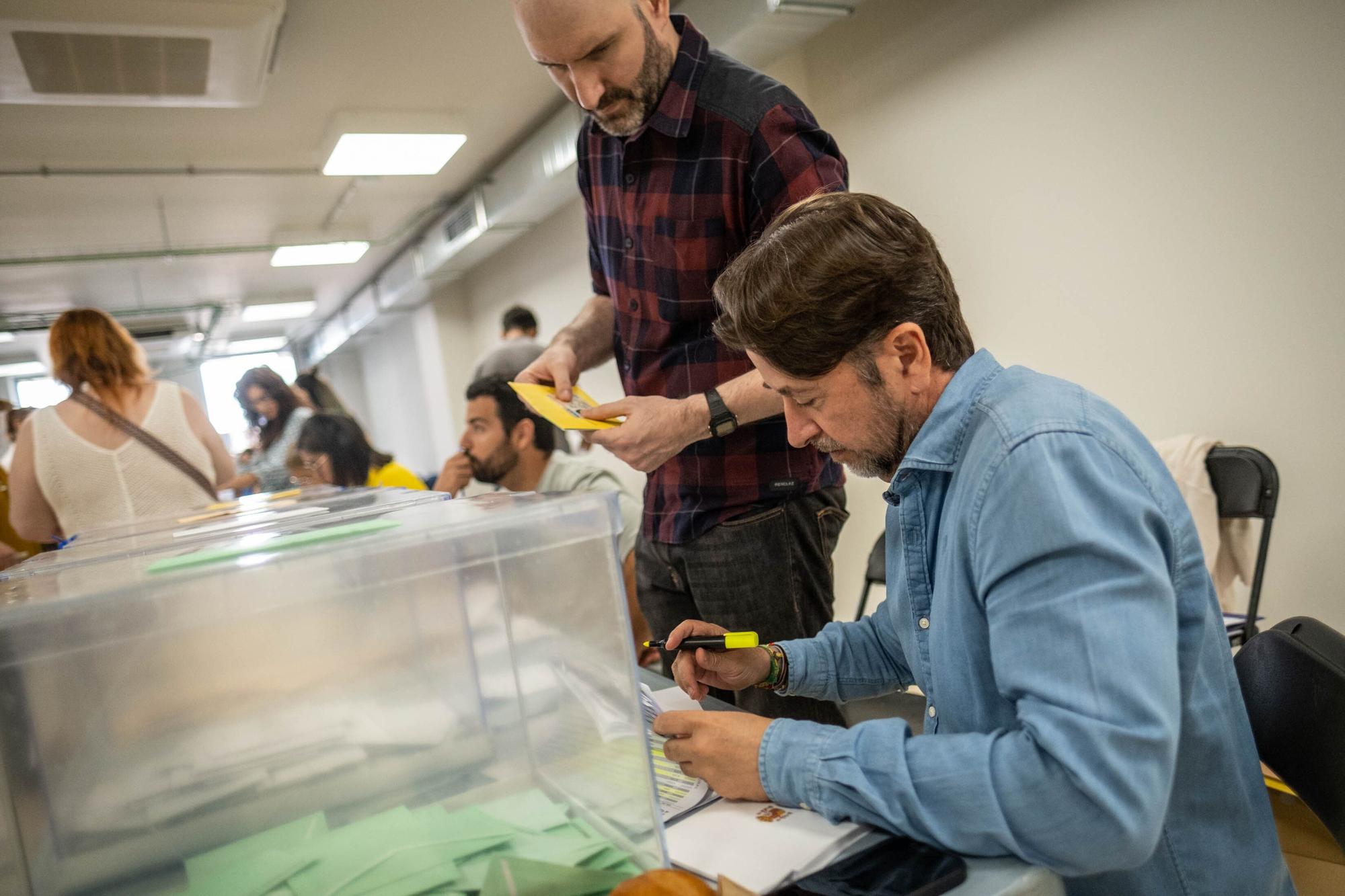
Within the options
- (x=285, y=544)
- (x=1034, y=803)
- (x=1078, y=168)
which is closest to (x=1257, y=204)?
(x=1078, y=168)

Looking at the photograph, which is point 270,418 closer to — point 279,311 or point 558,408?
point 558,408

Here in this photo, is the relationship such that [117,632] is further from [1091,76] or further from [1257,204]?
[1091,76]

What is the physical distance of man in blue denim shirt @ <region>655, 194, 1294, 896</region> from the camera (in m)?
0.66

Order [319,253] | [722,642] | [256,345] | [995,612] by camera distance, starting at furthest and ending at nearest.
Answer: [256,345], [319,253], [722,642], [995,612]

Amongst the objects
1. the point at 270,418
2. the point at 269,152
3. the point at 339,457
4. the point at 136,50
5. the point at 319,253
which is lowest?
the point at 339,457

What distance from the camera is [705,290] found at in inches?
54.5

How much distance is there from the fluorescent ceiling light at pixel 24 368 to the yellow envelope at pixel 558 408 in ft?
38.5

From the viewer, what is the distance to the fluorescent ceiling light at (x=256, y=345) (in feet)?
38.8

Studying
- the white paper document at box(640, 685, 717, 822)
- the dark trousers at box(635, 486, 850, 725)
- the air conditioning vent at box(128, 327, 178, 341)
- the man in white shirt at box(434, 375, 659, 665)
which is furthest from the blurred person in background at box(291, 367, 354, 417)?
the air conditioning vent at box(128, 327, 178, 341)

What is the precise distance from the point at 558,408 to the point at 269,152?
481 centimetres

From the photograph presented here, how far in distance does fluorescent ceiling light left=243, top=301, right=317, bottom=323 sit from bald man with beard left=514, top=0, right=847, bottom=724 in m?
8.48

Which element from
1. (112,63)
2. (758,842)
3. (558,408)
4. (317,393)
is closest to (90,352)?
(112,63)

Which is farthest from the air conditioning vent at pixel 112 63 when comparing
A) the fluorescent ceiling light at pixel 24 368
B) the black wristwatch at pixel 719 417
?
the fluorescent ceiling light at pixel 24 368

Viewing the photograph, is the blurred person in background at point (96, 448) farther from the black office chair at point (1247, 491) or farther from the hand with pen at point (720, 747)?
the black office chair at point (1247, 491)
